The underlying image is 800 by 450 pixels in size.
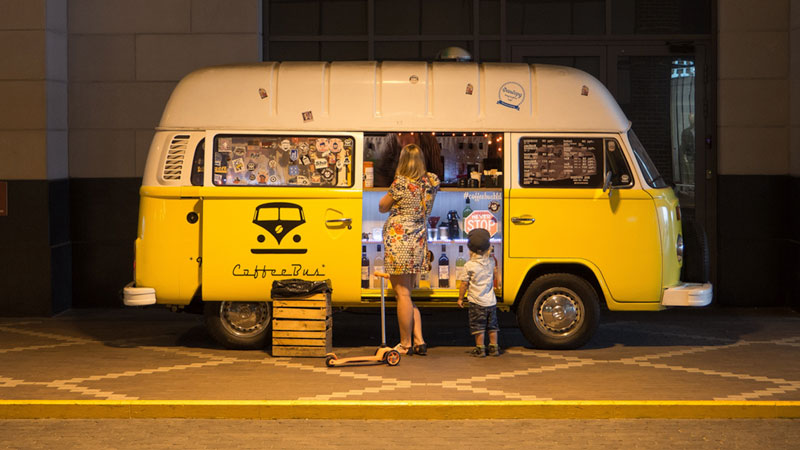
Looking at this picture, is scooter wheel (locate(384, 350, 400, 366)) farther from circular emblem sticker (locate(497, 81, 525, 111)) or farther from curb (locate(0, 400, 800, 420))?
circular emblem sticker (locate(497, 81, 525, 111))

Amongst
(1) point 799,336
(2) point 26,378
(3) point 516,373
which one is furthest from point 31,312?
(1) point 799,336

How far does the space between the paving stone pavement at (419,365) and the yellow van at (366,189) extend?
0.60 m

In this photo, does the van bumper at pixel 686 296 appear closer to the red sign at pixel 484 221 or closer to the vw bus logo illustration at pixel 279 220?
the red sign at pixel 484 221

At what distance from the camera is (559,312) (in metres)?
11.1

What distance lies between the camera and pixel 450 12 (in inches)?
581

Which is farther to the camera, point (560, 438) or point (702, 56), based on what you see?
point (702, 56)

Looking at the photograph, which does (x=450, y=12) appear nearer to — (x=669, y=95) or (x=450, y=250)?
(x=669, y=95)

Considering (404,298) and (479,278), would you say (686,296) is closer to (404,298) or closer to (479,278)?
(479,278)

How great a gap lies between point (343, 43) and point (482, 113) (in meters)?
4.23

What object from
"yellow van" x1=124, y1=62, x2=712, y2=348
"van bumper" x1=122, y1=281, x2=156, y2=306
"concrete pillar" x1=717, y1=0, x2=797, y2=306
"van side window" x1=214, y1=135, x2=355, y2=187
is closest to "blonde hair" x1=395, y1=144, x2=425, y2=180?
"yellow van" x1=124, y1=62, x2=712, y2=348

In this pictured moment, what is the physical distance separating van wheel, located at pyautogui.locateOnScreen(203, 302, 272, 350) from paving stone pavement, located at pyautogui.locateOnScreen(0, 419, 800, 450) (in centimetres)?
270

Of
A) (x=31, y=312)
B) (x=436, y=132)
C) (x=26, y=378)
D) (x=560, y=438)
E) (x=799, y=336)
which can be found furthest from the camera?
(x=31, y=312)

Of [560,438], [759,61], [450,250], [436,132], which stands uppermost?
[759,61]

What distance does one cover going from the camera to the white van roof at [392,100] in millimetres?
10969
